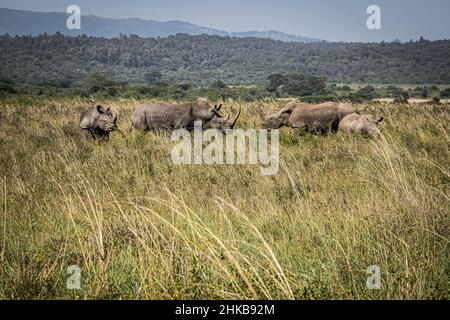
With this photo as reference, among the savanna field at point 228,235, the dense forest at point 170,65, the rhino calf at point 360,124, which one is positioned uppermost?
the dense forest at point 170,65

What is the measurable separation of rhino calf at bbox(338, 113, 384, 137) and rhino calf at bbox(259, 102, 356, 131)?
0.86 ft

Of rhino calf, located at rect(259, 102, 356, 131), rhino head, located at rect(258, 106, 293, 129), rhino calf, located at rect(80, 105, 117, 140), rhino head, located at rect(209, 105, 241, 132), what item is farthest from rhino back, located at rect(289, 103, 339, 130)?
rhino calf, located at rect(80, 105, 117, 140)

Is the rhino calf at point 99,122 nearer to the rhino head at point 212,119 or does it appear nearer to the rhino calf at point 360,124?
the rhino head at point 212,119

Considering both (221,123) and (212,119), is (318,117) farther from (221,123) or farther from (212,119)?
(212,119)

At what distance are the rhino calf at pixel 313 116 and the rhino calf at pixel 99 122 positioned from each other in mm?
4040

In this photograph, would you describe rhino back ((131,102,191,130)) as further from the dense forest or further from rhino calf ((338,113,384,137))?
the dense forest

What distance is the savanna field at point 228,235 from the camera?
272 cm

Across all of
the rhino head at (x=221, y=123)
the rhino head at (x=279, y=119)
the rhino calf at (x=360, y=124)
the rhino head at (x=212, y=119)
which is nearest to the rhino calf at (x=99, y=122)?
the rhino head at (x=212, y=119)

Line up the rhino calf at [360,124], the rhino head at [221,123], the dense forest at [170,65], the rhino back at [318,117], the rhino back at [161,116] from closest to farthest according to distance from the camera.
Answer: the rhino calf at [360,124]
the rhino back at [318,117]
the rhino back at [161,116]
the rhino head at [221,123]
the dense forest at [170,65]

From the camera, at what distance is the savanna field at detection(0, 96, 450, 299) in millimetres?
2717

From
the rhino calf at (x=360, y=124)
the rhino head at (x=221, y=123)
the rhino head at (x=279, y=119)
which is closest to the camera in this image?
the rhino calf at (x=360, y=124)

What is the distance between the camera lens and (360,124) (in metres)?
10.2

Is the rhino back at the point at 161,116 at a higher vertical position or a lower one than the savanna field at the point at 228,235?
higher
